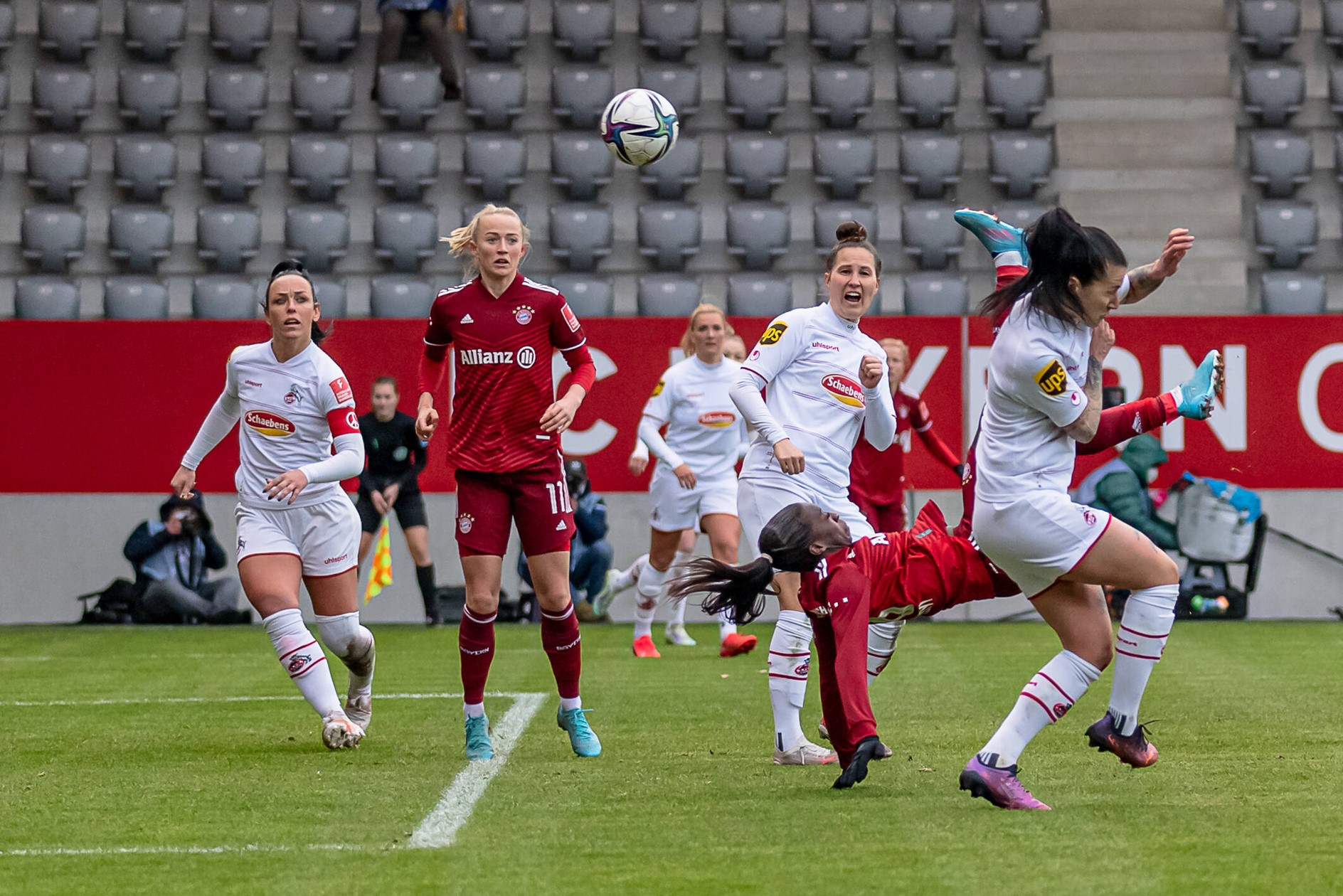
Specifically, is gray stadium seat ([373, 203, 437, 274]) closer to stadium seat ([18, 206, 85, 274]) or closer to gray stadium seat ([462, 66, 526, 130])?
gray stadium seat ([462, 66, 526, 130])

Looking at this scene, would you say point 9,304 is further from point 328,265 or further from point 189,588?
point 189,588

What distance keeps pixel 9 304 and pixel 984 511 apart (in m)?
14.7

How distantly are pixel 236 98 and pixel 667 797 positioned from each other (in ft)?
47.5

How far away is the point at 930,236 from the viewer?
17688mm

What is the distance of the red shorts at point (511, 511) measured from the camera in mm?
6688

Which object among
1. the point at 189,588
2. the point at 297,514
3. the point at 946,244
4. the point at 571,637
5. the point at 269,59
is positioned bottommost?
the point at 189,588

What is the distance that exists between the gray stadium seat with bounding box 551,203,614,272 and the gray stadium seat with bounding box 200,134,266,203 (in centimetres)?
326

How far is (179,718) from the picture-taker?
324 inches

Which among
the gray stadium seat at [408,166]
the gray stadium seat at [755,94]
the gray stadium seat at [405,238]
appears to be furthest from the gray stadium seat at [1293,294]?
the gray stadium seat at [408,166]

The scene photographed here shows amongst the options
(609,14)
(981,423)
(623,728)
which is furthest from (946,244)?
(981,423)

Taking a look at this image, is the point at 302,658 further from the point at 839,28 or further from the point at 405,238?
the point at 839,28

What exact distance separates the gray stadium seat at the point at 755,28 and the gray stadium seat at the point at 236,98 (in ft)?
17.1

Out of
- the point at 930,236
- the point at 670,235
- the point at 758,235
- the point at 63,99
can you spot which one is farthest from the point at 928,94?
the point at 63,99

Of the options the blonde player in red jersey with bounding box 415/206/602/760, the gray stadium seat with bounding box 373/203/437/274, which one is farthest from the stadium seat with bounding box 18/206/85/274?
the blonde player in red jersey with bounding box 415/206/602/760
